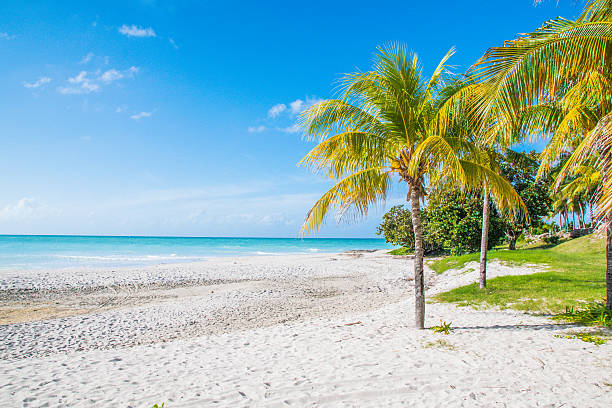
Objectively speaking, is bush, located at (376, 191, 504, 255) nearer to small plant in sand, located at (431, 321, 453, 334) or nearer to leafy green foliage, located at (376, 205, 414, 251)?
leafy green foliage, located at (376, 205, 414, 251)

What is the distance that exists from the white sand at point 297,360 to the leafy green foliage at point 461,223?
40.8 ft

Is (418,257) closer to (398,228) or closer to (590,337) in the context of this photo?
(590,337)

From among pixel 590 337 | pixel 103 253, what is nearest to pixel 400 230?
pixel 590 337

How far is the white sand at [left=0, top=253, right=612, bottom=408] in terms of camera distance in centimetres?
405

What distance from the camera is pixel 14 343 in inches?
286

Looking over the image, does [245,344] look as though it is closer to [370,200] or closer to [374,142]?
[370,200]

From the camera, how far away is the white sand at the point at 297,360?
4.05 m

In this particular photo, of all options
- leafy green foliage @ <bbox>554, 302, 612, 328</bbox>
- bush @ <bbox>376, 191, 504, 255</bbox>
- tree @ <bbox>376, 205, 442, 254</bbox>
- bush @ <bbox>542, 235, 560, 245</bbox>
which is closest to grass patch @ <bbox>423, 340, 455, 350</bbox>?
leafy green foliage @ <bbox>554, 302, 612, 328</bbox>

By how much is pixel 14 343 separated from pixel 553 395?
32.5 feet

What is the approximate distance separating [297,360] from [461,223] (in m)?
17.7

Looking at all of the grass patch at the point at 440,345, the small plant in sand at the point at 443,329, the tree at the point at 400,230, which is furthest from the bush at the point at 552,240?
the grass patch at the point at 440,345

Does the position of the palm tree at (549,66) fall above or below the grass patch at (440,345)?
above

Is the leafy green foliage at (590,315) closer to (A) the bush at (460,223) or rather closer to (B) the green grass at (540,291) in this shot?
(B) the green grass at (540,291)

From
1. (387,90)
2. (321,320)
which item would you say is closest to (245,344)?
(321,320)
